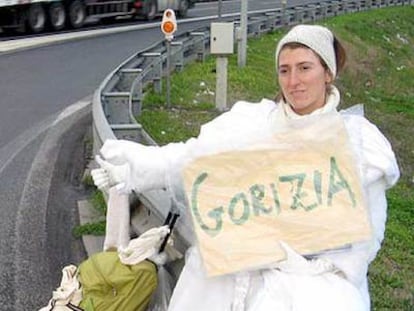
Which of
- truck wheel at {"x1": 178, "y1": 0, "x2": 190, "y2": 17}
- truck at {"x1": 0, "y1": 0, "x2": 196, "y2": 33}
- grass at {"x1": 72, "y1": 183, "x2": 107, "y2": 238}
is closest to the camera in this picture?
grass at {"x1": 72, "y1": 183, "x2": 107, "y2": 238}

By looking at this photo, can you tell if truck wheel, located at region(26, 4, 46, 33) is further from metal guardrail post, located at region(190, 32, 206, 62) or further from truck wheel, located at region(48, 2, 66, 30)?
metal guardrail post, located at region(190, 32, 206, 62)

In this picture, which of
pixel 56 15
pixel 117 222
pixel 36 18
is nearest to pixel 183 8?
pixel 56 15

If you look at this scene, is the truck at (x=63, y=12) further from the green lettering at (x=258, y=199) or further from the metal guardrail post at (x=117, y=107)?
the green lettering at (x=258, y=199)

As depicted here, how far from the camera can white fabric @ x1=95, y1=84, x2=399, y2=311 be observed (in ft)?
9.82

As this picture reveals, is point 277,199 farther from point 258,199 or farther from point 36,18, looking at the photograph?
point 36,18

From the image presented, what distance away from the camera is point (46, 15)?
25531mm

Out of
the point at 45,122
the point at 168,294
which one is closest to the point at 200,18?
the point at 45,122

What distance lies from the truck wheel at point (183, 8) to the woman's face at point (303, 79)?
97.3ft

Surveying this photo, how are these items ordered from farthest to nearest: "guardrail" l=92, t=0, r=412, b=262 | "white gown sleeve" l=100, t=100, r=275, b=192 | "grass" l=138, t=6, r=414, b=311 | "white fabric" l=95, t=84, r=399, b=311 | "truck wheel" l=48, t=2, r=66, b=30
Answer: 1. "truck wheel" l=48, t=2, r=66, b=30
2. "grass" l=138, t=6, r=414, b=311
3. "guardrail" l=92, t=0, r=412, b=262
4. "white gown sleeve" l=100, t=100, r=275, b=192
5. "white fabric" l=95, t=84, r=399, b=311

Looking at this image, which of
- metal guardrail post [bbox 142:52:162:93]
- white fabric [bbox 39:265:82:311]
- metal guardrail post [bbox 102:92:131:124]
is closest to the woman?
white fabric [bbox 39:265:82:311]

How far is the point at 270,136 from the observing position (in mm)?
3311

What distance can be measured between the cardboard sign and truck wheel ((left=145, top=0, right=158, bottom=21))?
2760 centimetres

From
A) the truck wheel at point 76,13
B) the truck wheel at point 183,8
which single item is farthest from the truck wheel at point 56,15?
the truck wheel at point 183,8

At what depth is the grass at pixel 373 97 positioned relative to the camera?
303 inches
